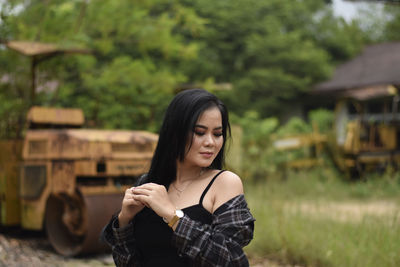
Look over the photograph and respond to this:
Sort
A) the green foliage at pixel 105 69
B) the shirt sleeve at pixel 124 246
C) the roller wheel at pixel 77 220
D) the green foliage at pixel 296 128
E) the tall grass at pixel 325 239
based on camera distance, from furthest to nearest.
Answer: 1. the green foliage at pixel 296 128
2. the green foliage at pixel 105 69
3. the roller wheel at pixel 77 220
4. the tall grass at pixel 325 239
5. the shirt sleeve at pixel 124 246

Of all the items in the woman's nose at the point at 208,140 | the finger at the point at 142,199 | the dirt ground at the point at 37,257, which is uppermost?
the woman's nose at the point at 208,140

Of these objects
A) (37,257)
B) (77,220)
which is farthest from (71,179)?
(37,257)

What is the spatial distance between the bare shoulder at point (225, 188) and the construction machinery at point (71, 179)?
3.80 meters

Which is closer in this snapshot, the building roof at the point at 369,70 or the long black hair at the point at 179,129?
the long black hair at the point at 179,129

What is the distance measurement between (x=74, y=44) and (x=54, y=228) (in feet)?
9.93

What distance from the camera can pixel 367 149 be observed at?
13.6 metres

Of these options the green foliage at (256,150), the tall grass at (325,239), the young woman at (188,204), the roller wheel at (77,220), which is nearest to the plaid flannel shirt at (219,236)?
the young woman at (188,204)

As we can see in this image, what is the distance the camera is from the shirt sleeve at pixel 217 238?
1.73 meters

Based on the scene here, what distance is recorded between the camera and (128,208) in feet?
6.29

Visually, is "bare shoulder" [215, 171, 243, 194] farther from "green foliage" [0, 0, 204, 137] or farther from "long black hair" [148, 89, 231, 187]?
"green foliage" [0, 0, 204, 137]

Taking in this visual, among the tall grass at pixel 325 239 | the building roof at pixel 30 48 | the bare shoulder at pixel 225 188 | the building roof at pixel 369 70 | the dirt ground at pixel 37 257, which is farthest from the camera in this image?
the building roof at pixel 369 70

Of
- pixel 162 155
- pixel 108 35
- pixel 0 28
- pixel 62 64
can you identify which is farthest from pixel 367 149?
pixel 162 155

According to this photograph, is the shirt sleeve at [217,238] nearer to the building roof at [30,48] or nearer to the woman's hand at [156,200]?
the woman's hand at [156,200]

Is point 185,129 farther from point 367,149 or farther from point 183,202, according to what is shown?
point 367,149
